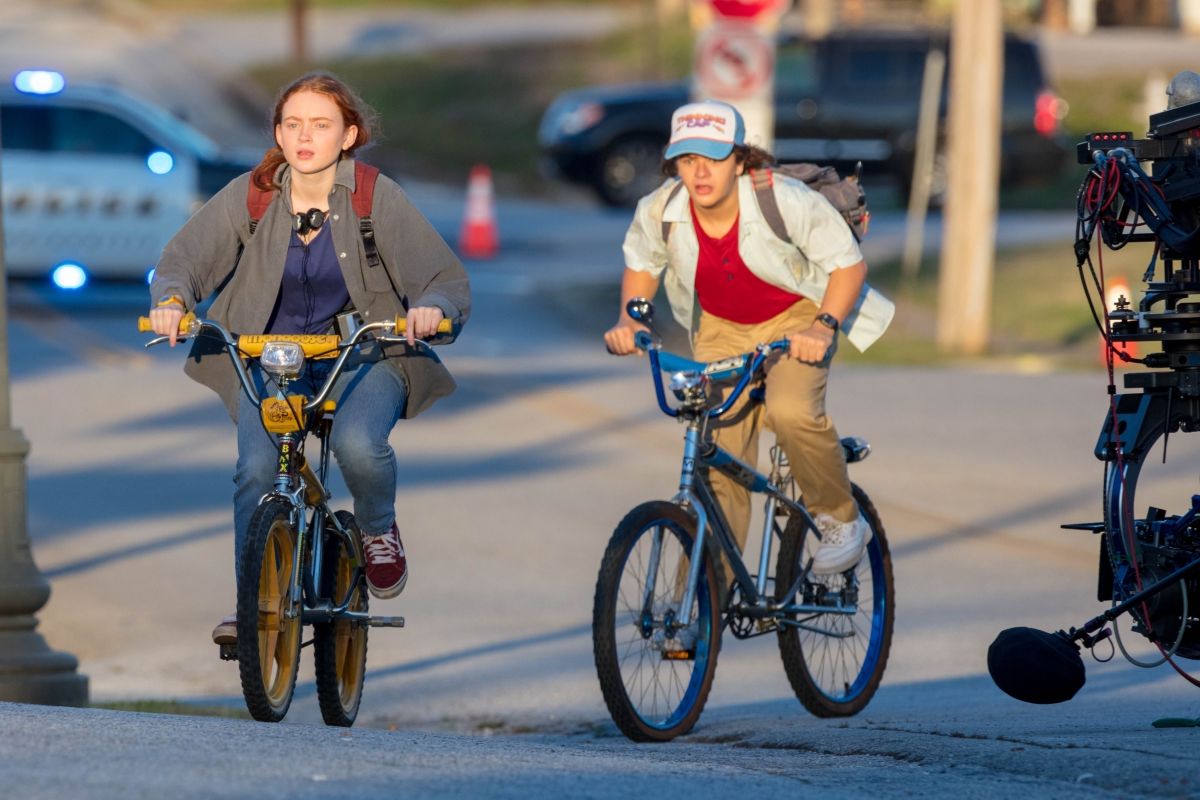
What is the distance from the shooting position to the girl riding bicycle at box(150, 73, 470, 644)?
6.38 metres

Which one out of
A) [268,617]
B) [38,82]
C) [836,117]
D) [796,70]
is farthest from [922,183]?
[268,617]

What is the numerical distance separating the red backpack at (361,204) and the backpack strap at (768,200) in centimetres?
122

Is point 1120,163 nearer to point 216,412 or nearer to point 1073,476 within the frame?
point 1073,476

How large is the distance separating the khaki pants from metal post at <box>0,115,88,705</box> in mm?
2319

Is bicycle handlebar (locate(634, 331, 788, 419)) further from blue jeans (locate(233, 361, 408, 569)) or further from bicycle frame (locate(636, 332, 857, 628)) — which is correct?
blue jeans (locate(233, 361, 408, 569))

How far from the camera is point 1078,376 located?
643 inches

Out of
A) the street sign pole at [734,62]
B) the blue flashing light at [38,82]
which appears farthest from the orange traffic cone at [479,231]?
the blue flashing light at [38,82]

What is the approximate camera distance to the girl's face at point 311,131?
21.0ft

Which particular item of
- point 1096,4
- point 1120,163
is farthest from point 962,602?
point 1096,4

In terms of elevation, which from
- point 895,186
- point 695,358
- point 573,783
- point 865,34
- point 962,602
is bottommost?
point 573,783

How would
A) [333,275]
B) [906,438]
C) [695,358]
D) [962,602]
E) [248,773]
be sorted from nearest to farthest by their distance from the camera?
[248,773] → [333,275] → [695,358] → [962,602] → [906,438]

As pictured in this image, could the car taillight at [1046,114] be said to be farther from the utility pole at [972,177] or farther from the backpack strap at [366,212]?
the backpack strap at [366,212]

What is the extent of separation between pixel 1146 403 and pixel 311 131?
2492 mm

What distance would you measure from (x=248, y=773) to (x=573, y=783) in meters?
0.76
